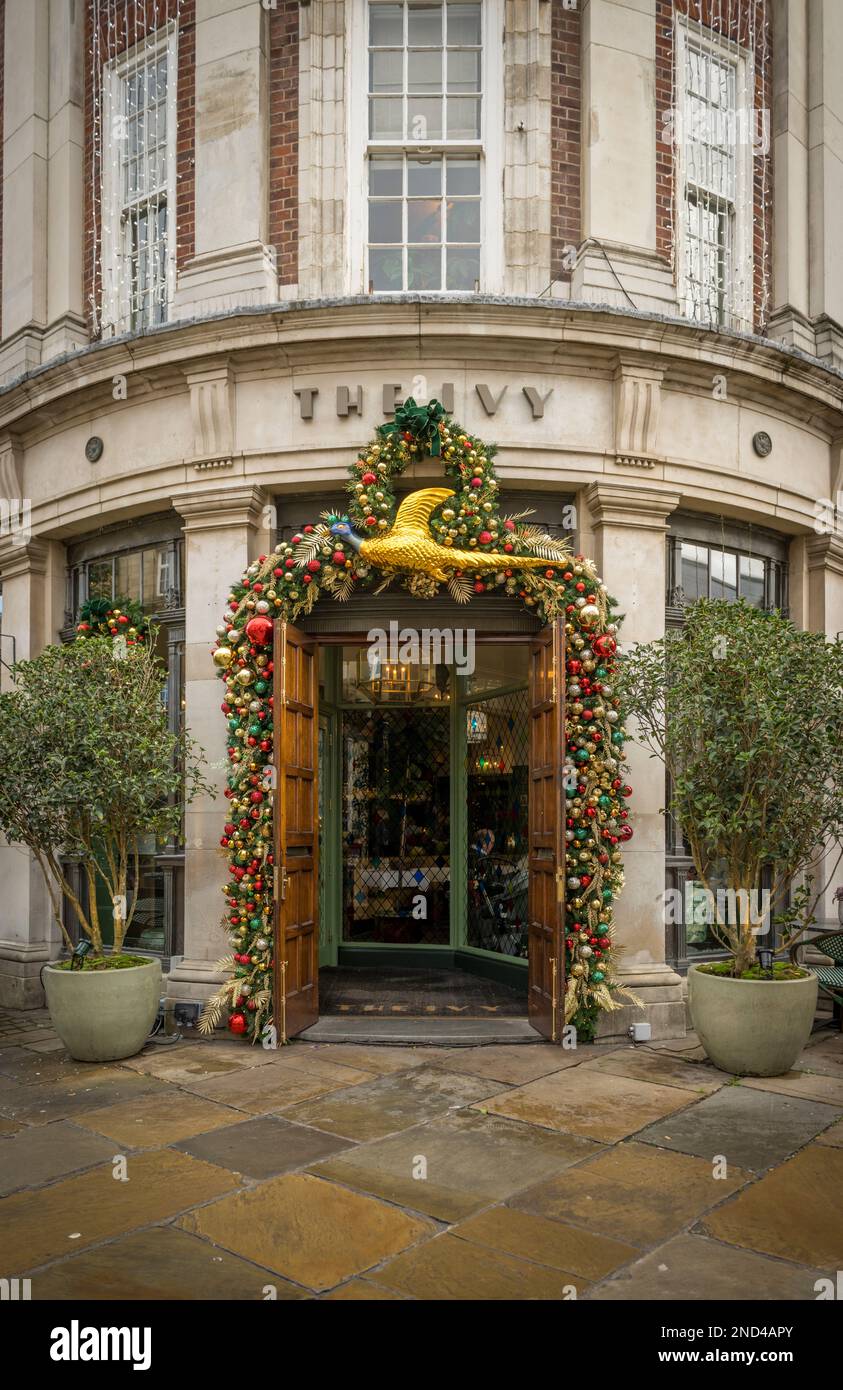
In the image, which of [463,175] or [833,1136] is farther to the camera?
[463,175]

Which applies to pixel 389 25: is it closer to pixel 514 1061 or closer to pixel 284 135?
pixel 284 135

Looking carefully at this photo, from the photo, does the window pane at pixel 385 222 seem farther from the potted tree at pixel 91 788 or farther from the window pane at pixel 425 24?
the potted tree at pixel 91 788

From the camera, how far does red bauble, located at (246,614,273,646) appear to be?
8.16 meters

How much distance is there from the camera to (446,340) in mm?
8414

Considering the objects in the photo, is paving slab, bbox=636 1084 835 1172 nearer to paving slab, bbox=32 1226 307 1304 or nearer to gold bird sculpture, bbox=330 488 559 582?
paving slab, bbox=32 1226 307 1304

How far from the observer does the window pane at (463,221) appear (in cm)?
930

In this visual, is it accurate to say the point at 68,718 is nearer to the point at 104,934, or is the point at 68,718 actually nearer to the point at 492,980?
the point at 104,934

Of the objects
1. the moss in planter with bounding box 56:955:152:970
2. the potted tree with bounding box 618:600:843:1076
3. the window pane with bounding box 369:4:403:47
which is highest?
the window pane with bounding box 369:4:403:47

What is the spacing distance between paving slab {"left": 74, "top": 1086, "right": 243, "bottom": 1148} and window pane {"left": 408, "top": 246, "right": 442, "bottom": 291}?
22.9 ft

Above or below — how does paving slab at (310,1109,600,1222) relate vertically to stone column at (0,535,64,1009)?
below

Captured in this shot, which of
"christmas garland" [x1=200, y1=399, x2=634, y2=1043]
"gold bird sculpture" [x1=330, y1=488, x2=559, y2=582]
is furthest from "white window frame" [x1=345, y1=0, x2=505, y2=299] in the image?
"gold bird sculpture" [x1=330, y1=488, x2=559, y2=582]

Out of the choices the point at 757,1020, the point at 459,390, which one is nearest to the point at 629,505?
the point at 459,390

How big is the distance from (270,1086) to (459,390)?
18.2 feet

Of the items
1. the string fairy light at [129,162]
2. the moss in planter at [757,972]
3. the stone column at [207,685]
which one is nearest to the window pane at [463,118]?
the string fairy light at [129,162]
